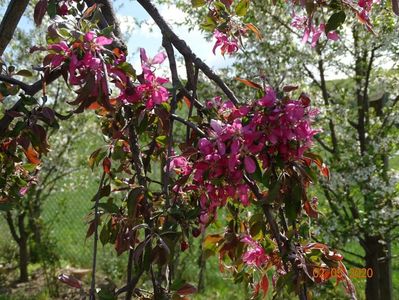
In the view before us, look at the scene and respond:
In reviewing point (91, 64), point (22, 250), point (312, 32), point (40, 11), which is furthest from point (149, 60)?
point (22, 250)

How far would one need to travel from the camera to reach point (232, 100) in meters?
1.20

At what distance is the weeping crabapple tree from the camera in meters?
1.01

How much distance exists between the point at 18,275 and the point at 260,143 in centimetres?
539

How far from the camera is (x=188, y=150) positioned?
110 cm

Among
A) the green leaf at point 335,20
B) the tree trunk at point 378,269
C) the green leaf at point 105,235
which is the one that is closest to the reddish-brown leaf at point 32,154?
the green leaf at point 105,235

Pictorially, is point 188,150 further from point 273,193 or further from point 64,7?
point 64,7

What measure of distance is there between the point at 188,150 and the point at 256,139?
0.16 m

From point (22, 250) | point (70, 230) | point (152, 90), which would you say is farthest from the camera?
point (70, 230)

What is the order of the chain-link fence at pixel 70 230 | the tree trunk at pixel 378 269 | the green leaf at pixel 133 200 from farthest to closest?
1. the chain-link fence at pixel 70 230
2. the tree trunk at pixel 378 269
3. the green leaf at pixel 133 200

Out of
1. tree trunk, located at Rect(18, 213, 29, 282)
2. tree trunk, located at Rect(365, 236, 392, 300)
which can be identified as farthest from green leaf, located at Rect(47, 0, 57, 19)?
tree trunk, located at Rect(18, 213, 29, 282)

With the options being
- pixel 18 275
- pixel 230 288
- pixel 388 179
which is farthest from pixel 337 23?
pixel 18 275

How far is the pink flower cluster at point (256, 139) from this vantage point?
988mm

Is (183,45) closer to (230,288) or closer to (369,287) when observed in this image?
(369,287)

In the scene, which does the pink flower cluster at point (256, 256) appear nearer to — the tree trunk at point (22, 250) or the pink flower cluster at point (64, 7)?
the pink flower cluster at point (64, 7)
